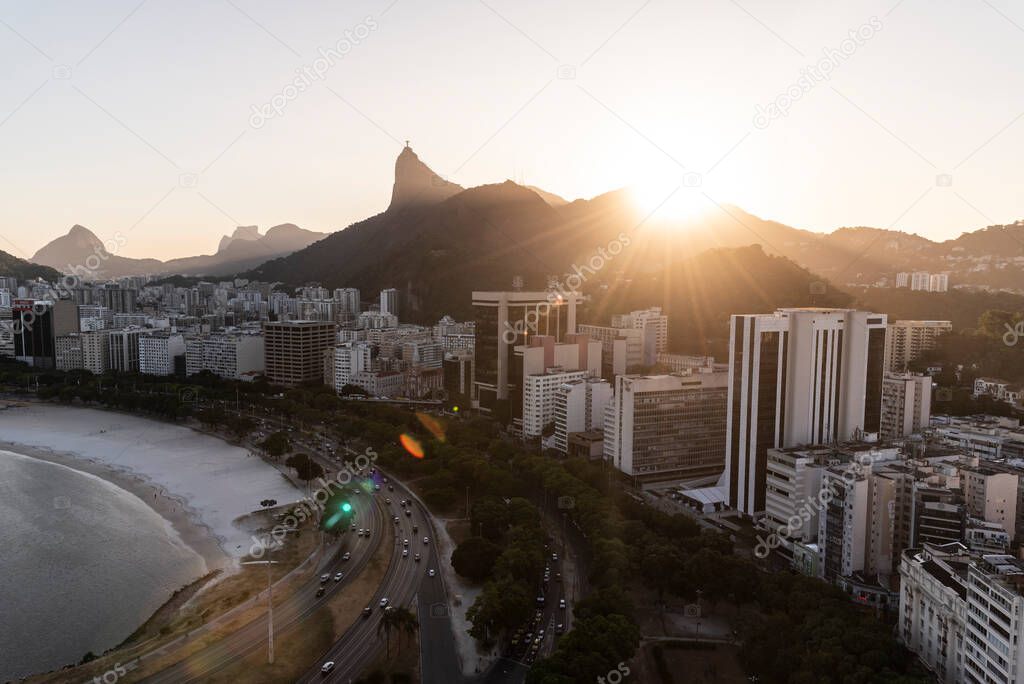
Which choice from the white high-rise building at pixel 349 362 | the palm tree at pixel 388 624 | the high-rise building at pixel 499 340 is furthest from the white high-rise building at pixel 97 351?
the palm tree at pixel 388 624

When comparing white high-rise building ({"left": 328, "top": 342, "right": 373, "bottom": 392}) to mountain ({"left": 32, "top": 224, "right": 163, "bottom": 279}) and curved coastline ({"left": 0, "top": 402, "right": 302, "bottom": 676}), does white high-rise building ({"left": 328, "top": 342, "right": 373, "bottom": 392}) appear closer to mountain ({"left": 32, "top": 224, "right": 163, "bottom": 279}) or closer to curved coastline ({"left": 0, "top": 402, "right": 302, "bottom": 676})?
curved coastline ({"left": 0, "top": 402, "right": 302, "bottom": 676})

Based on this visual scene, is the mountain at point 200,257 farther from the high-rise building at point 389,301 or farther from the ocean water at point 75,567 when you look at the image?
the ocean water at point 75,567

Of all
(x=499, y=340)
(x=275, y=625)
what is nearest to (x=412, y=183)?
(x=499, y=340)

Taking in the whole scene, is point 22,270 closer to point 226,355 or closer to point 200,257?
point 226,355

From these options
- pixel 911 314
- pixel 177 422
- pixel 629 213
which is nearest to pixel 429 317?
pixel 629 213

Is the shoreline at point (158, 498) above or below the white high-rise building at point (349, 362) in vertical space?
below

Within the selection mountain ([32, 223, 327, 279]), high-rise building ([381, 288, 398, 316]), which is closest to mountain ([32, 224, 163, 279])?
mountain ([32, 223, 327, 279])
